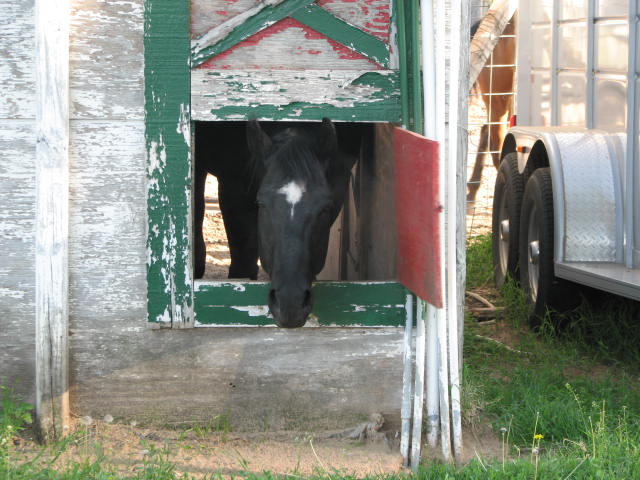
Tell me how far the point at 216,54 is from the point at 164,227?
834 millimetres

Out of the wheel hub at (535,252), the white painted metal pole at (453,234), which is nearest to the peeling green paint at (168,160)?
the white painted metal pole at (453,234)

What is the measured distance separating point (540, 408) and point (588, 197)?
1.78m

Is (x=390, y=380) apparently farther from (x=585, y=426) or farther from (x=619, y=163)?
(x=619, y=163)

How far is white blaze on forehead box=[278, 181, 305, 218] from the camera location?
4043 mm

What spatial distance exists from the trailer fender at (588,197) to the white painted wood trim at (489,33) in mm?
3864

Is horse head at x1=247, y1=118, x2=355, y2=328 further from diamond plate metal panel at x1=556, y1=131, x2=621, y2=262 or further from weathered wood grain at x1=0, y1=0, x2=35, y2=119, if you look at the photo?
diamond plate metal panel at x1=556, y1=131, x2=621, y2=262

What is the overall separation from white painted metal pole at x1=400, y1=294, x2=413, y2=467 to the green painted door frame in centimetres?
5

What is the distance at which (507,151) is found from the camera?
7879 mm

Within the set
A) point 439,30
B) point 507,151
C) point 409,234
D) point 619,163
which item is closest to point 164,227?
point 409,234

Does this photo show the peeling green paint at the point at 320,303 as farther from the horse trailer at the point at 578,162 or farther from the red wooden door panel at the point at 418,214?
the horse trailer at the point at 578,162

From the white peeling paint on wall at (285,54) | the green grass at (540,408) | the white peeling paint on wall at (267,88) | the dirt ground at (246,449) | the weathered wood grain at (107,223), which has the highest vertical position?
the white peeling paint on wall at (285,54)

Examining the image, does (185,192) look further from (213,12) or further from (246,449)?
(246,449)

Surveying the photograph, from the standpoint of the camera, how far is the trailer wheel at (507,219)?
727cm

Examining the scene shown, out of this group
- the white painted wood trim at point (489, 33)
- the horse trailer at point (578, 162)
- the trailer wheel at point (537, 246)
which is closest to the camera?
the horse trailer at point (578, 162)
